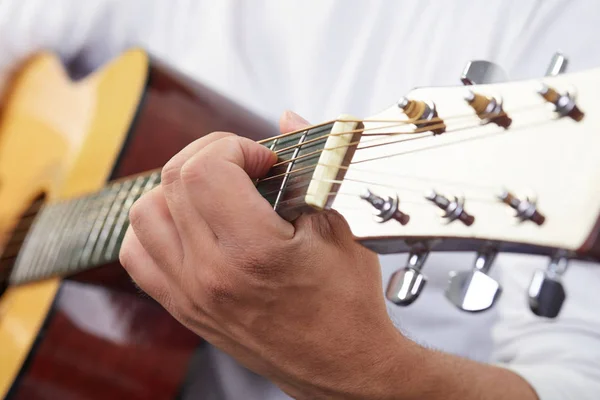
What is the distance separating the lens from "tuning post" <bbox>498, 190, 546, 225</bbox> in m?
0.39

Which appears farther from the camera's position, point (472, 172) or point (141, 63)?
point (141, 63)

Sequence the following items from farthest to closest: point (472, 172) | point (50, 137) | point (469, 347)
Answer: point (50, 137) → point (469, 347) → point (472, 172)

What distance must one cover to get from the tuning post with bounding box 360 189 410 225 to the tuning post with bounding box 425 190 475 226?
30 millimetres

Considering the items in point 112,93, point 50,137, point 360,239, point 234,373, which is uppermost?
point 360,239

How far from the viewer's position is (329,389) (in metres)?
0.56

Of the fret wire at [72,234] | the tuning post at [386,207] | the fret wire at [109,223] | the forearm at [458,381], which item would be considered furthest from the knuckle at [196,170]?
the fret wire at [72,234]

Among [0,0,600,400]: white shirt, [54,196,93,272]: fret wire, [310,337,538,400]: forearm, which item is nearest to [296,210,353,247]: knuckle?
[310,337,538,400]: forearm

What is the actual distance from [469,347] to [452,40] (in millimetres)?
338

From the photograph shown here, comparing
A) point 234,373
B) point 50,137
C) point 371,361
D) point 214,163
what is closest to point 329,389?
point 371,361

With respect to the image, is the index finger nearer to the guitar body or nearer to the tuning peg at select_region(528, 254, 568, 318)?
the tuning peg at select_region(528, 254, 568, 318)

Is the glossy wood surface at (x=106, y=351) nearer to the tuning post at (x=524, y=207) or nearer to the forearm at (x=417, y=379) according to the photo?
the forearm at (x=417, y=379)

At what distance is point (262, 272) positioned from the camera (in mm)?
503

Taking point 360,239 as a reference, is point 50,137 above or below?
below

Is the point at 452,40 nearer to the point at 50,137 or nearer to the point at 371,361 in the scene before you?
the point at 371,361
